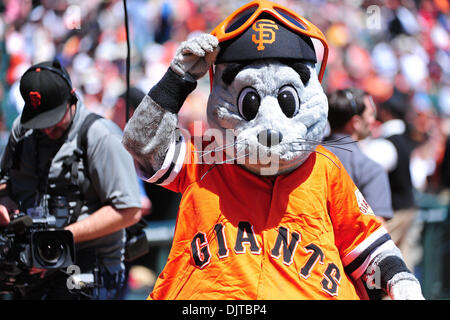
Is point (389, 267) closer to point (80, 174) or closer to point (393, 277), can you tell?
point (393, 277)

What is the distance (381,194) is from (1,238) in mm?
2296

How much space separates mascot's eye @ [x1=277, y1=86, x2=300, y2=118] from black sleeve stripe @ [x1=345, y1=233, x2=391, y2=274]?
0.63 meters

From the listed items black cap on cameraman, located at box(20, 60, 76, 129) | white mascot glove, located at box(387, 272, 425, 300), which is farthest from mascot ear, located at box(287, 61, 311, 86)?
black cap on cameraman, located at box(20, 60, 76, 129)

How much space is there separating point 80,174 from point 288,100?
1.48 meters

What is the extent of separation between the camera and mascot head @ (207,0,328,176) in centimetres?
269

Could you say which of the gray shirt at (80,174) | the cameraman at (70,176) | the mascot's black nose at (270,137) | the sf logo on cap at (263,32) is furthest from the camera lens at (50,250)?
the sf logo on cap at (263,32)

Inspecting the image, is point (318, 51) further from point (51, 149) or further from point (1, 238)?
point (1, 238)

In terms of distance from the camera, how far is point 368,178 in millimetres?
4422

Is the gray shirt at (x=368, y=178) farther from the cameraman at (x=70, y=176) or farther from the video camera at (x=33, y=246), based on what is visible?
the video camera at (x=33, y=246)

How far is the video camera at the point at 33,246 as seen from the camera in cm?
345

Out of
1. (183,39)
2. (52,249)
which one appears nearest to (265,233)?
(52,249)

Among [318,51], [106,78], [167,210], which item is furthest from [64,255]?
[106,78]

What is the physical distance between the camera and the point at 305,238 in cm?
272

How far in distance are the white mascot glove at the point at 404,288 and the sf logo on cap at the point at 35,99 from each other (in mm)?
2036
